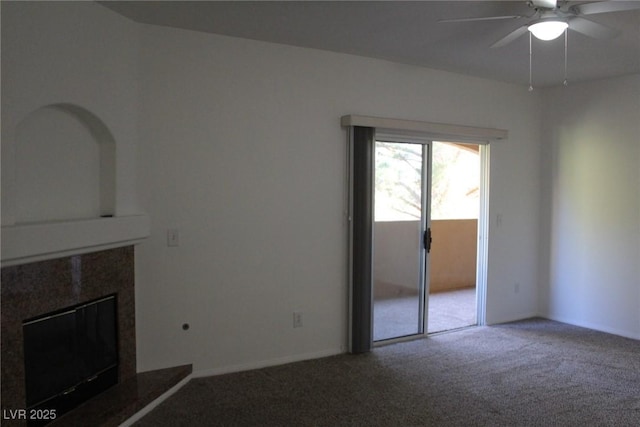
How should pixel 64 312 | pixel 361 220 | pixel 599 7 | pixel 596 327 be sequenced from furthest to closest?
pixel 596 327, pixel 361 220, pixel 64 312, pixel 599 7

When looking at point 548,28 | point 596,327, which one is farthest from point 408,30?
point 596,327

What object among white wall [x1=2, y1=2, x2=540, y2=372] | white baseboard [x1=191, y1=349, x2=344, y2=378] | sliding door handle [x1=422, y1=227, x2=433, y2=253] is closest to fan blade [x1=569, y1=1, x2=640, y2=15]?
white wall [x1=2, y1=2, x2=540, y2=372]

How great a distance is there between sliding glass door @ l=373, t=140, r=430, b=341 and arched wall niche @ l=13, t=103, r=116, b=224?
2227 millimetres

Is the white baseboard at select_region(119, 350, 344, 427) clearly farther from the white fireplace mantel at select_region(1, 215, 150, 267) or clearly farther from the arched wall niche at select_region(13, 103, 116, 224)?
the arched wall niche at select_region(13, 103, 116, 224)

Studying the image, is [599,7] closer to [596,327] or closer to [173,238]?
[173,238]

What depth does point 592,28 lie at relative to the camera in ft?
8.67

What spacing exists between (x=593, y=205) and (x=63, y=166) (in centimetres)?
482

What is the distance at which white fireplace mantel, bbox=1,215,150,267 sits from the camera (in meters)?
2.20

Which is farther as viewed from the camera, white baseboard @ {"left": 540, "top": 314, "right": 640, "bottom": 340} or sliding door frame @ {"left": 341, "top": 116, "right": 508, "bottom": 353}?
white baseboard @ {"left": 540, "top": 314, "right": 640, "bottom": 340}

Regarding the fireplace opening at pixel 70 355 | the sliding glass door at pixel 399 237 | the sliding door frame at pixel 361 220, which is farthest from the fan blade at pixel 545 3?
the fireplace opening at pixel 70 355

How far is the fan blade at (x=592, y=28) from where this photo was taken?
2568mm

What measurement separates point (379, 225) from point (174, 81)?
213cm

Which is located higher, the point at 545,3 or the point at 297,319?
the point at 545,3

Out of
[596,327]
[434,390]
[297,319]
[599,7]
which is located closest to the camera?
[599,7]
